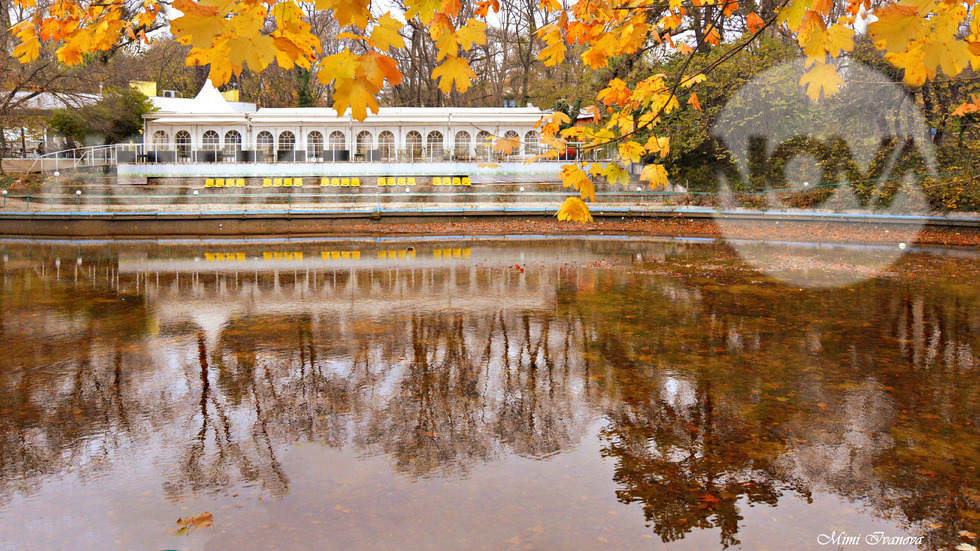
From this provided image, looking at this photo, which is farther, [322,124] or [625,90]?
[322,124]

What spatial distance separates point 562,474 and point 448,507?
0.90 meters

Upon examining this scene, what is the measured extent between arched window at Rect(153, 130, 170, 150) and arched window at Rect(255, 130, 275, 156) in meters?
4.52

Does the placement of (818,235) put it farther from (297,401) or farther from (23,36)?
(23,36)

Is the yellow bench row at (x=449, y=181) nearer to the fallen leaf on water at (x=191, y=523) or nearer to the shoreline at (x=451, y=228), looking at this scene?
the shoreline at (x=451, y=228)

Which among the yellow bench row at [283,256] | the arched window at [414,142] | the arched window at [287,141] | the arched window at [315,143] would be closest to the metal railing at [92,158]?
the arched window at [287,141]

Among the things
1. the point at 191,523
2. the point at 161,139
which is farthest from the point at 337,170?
the point at 191,523

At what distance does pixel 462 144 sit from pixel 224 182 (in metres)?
11.9

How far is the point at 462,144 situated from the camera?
122 feet

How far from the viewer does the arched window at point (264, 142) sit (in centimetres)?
3634

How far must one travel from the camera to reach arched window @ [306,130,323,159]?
A: 36.7 metres

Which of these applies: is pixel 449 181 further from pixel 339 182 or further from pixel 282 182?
pixel 282 182

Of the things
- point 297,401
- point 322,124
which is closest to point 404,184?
point 322,124

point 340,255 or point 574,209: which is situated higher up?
point 574,209

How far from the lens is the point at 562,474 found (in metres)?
4.88
